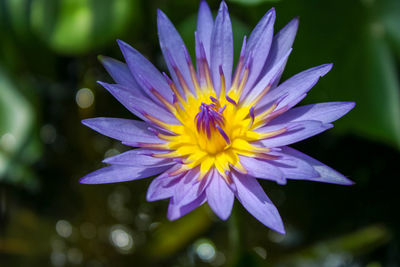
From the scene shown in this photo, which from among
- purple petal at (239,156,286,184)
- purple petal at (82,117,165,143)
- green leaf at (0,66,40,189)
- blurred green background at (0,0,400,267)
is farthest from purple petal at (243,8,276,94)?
green leaf at (0,66,40,189)

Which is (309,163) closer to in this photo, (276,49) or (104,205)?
(276,49)

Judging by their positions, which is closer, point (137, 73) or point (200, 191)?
point (200, 191)

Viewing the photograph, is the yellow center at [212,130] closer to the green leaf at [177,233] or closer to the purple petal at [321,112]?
the purple petal at [321,112]

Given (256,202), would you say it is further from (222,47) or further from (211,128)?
(222,47)

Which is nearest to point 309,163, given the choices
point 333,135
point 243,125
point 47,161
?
point 243,125

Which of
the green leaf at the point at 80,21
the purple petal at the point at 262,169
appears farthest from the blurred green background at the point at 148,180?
the purple petal at the point at 262,169

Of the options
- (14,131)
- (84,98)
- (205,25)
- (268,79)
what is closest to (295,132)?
(268,79)

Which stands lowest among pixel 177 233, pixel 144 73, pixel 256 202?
pixel 177 233

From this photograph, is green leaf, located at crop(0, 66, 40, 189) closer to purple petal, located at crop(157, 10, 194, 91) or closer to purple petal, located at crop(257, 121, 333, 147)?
purple petal, located at crop(157, 10, 194, 91)
